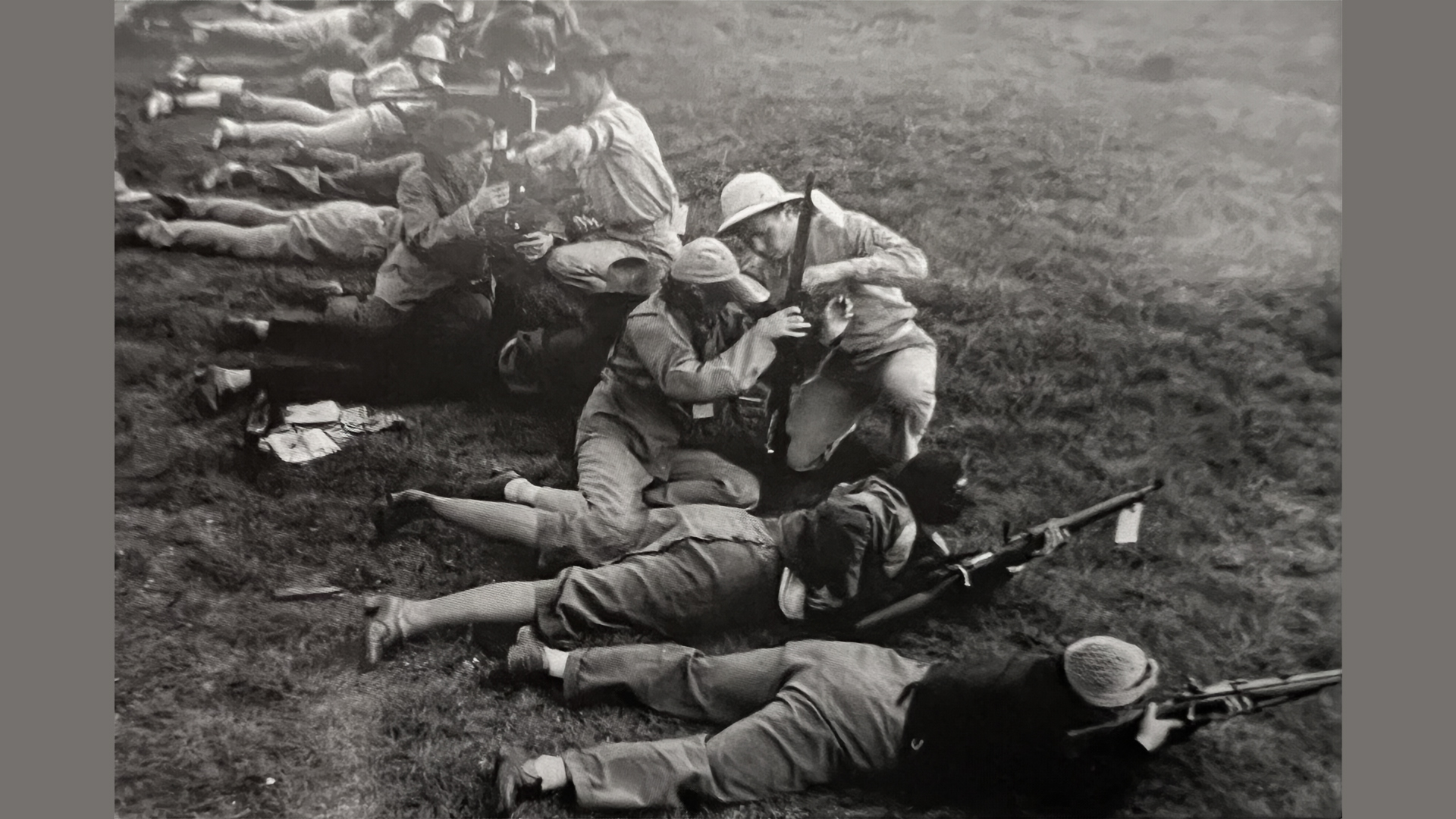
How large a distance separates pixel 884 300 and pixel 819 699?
2047 mm

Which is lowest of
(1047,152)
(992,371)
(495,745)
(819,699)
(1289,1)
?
(495,745)

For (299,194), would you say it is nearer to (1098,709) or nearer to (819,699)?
(819,699)

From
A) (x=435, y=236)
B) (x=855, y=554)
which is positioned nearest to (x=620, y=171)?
(x=435, y=236)

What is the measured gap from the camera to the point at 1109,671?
586cm

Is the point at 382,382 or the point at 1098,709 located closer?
the point at 1098,709

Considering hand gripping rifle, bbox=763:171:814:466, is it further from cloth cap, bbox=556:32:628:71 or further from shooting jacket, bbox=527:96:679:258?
cloth cap, bbox=556:32:628:71

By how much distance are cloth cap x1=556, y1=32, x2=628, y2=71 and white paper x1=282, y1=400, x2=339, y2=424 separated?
221cm

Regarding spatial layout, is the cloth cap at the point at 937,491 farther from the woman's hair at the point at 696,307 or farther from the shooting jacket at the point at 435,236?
the shooting jacket at the point at 435,236

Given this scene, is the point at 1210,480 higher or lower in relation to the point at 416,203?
lower

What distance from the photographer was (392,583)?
20.7 ft

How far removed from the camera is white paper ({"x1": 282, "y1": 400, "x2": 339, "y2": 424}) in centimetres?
641

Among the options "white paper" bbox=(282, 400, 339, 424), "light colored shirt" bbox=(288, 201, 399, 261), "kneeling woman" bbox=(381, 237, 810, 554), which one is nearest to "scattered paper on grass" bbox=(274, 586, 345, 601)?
"kneeling woman" bbox=(381, 237, 810, 554)

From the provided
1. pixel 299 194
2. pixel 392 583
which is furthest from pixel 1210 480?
pixel 299 194

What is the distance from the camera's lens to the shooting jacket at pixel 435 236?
6426mm
